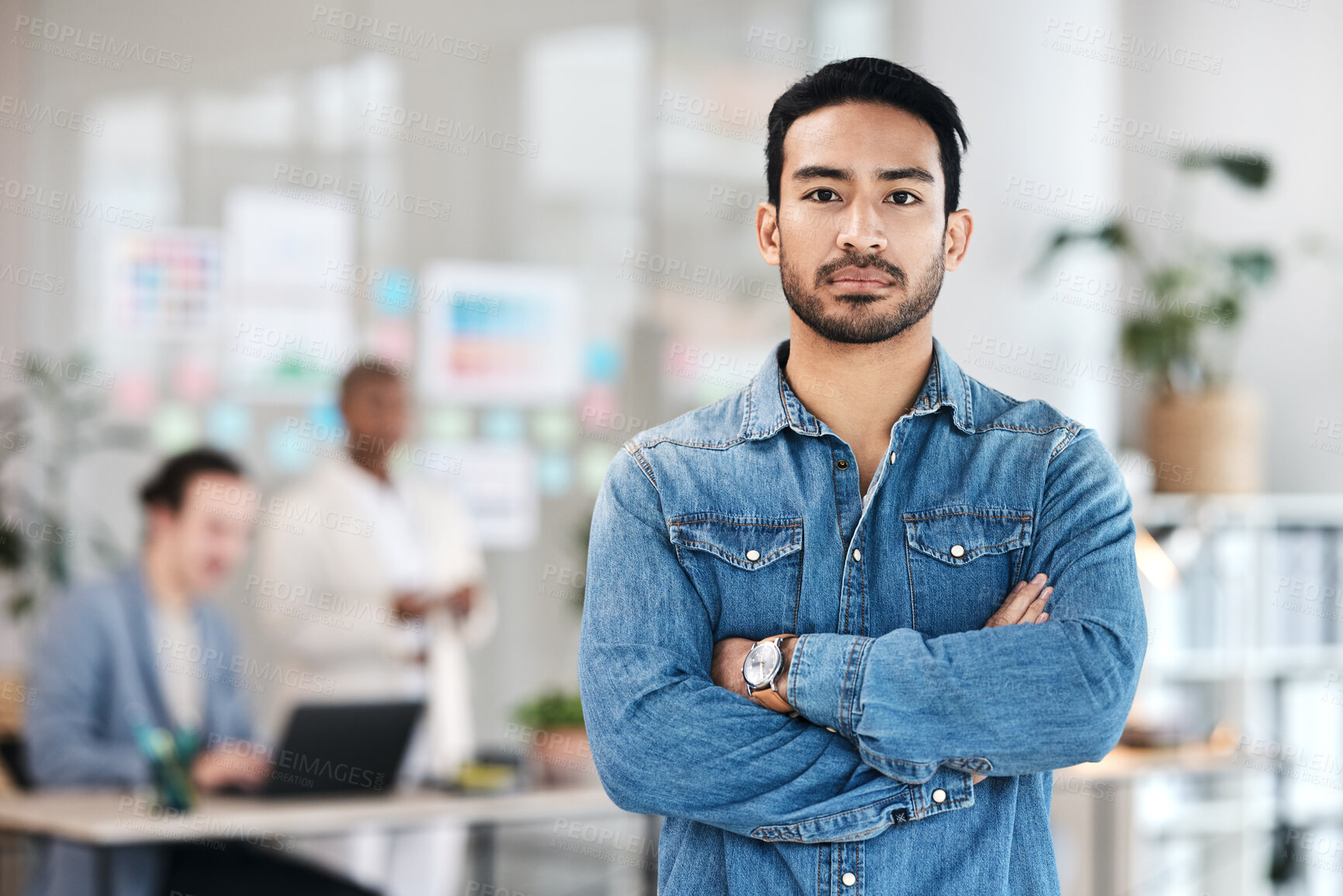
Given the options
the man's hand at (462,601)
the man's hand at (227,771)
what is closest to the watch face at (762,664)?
the man's hand at (227,771)

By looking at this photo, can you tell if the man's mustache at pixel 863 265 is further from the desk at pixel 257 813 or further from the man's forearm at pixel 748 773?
the desk at pixel 257 813

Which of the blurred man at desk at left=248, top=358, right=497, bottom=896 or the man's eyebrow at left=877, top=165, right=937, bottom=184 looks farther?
the blurred man at desk at left=248, top=358, right=497, bottom=896

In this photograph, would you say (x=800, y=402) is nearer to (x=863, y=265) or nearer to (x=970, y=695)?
(x=863, y=265)

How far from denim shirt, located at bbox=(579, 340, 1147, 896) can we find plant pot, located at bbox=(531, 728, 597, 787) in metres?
2.28

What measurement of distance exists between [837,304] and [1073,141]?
4189mm

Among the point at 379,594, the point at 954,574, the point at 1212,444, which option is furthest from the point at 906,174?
the point at 1212,444

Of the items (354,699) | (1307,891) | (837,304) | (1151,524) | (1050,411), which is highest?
(837,304)

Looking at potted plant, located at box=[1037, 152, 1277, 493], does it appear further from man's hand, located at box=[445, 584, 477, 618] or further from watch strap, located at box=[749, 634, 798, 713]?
watch strap, located at box=[749, 634, 798, 713]

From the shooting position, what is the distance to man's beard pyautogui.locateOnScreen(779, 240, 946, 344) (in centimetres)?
151

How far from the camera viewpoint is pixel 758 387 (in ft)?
5.46

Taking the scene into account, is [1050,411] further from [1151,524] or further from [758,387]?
[1151,524]

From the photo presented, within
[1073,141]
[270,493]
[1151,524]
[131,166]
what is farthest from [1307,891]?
[131,166]

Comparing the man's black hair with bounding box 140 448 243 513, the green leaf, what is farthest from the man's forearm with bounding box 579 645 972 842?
the man's black hair with bounding box 140 448 243 513

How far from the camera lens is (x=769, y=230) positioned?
162 centimetres
